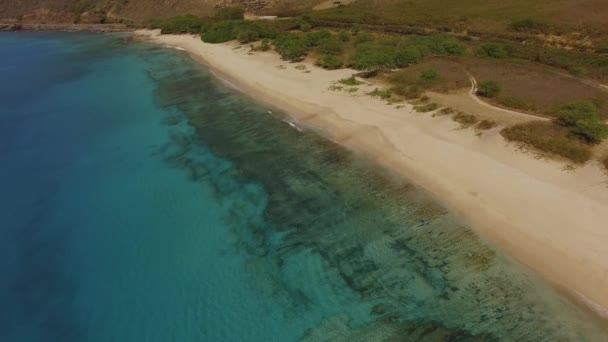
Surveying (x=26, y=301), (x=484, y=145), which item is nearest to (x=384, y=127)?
(x=484, y=145)

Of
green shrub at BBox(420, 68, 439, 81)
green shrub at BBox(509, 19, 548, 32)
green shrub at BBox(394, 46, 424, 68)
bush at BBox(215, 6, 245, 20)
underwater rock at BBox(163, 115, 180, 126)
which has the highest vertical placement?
bush at BBox(215, 6, 245, 20)

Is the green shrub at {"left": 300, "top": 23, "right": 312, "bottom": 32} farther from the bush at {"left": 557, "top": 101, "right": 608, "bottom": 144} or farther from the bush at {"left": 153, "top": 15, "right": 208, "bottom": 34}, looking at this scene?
the bush at {"left": 557, "top": 101, "right": 608, "bottom": 144}

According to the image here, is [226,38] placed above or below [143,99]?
above

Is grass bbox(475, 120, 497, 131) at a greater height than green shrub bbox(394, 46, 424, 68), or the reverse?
green shrub bbox(394, 46, 424, 68)

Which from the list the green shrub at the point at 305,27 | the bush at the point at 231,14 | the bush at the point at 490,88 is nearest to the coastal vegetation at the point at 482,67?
the bush at the point at 490,88

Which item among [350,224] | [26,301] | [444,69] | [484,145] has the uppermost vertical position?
[444,69]

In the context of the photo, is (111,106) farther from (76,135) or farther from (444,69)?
(444,69)

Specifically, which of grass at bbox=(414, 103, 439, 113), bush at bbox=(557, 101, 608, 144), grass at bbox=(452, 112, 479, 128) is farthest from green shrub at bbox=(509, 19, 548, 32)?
grass at bbox=(452, 112, 479, 128)
